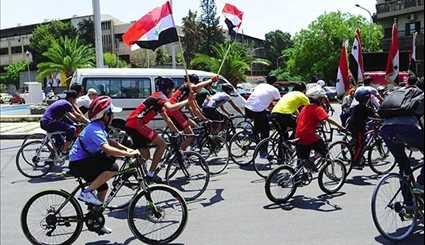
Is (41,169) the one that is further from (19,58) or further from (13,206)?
(19,58)

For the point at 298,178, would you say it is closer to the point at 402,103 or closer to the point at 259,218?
the point at 259,218

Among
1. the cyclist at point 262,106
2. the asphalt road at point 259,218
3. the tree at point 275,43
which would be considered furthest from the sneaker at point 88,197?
the tree at point 275,43

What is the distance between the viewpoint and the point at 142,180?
6.25 m

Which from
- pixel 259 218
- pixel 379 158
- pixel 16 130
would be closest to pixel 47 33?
pixel 16 130

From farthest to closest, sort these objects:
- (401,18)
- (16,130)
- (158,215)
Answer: (401,18) → (16,130) → (158,215)

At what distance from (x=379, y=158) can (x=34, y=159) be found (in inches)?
261

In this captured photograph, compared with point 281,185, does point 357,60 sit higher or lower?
higher

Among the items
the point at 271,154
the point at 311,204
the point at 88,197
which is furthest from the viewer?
the point at 271,154

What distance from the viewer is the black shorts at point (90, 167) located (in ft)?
20.4

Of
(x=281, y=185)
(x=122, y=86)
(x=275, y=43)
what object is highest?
(x=275, y=43)

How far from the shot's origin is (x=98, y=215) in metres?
6.24

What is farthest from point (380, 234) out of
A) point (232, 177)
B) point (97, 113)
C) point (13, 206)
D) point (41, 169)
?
point (41, 169)

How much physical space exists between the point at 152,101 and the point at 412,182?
3.97 m

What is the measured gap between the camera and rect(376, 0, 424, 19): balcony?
52656mm
